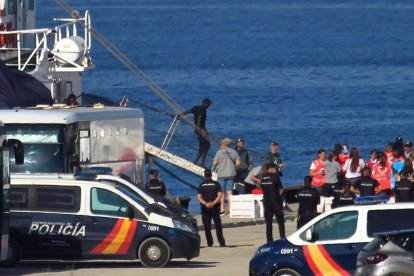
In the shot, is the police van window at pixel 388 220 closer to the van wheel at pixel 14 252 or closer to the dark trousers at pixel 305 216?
the dark trousers at pixel 305 216

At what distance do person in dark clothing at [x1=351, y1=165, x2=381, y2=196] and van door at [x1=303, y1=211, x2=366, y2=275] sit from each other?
6948 millimetres

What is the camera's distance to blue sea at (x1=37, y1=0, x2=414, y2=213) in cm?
7088

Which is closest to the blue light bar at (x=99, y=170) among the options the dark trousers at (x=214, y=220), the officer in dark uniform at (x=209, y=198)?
the officer in dark uniform at (x=209, y=198)

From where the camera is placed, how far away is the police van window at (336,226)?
66.3ft

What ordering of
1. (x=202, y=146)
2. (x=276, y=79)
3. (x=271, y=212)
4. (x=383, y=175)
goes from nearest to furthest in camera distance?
(x=271, y=212) < (x=383, y=175) < (x=202, y=146) < (x=276, y=79)

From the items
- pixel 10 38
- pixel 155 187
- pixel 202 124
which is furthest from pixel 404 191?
pixel 10 38

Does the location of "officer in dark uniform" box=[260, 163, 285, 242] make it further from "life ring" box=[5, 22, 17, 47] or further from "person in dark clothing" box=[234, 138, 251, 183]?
"life ring" box=[5, 22, 17, 47]

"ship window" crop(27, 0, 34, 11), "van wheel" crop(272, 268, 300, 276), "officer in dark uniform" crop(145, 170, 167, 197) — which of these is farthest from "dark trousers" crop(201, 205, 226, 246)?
"ship window" crop(27, 0, 34, 11)

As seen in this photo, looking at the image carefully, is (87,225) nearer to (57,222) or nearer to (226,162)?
(57,222)

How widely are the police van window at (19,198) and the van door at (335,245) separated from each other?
17.6ft

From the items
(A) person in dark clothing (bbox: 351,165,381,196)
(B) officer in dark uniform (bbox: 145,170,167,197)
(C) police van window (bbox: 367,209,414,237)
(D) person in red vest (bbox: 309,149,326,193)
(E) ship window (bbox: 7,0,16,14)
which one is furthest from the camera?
(E) ship window (bbox: 7,0,16,14)

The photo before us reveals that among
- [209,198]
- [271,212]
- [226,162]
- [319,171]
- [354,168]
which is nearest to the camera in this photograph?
[209,198]

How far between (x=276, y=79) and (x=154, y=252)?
80.6 m

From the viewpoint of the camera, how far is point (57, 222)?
23406 millimetres
